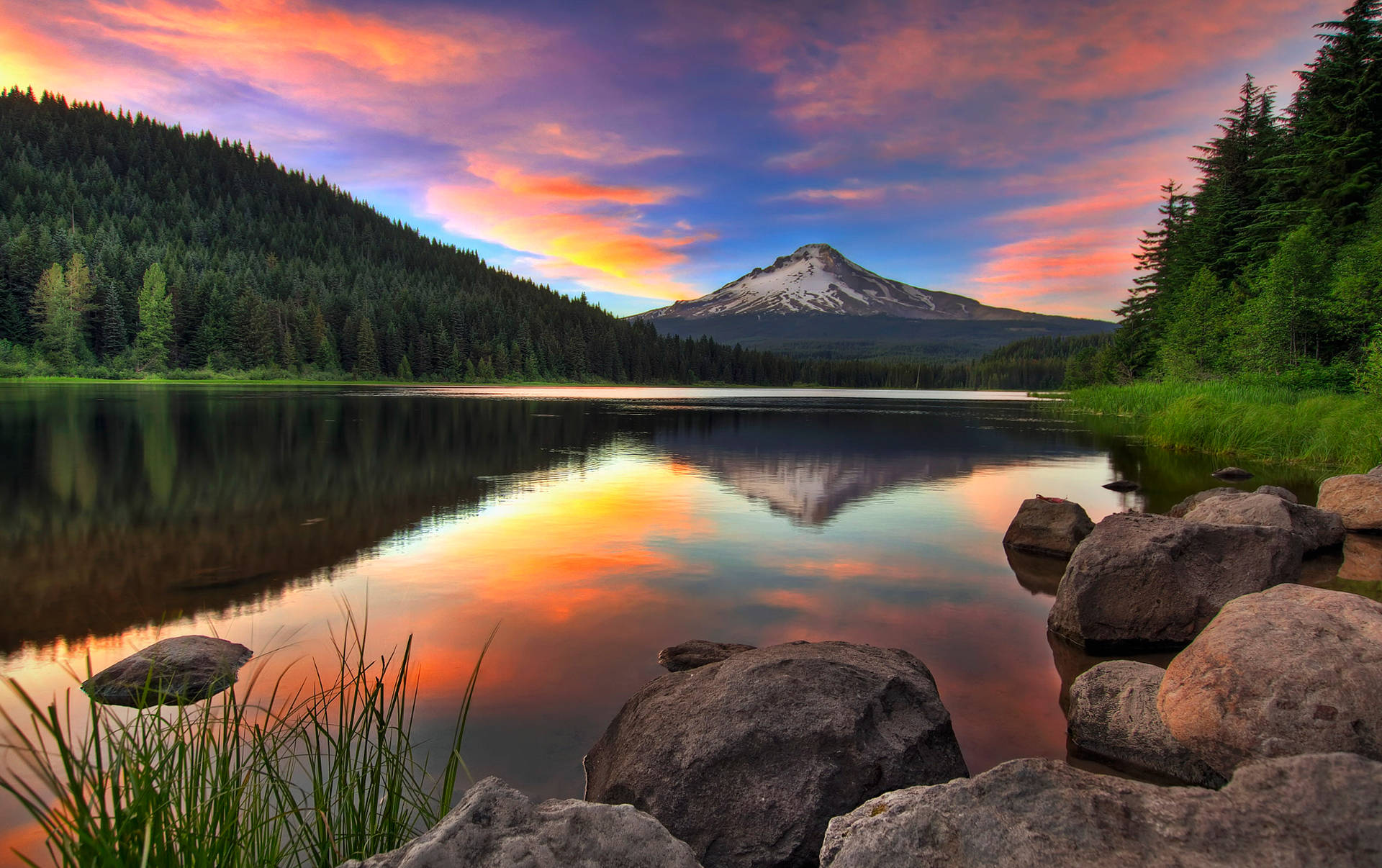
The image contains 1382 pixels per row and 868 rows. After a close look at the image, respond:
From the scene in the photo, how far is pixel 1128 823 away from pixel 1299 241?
42.3 m

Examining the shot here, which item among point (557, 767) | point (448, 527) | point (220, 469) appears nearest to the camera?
point (557, 767)

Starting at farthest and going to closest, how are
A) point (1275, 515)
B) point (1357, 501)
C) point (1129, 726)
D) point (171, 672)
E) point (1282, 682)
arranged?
point (1357, 501) < point (1275, 515) < point (171, 672) < point (1129, 726) < point (1282, 682)

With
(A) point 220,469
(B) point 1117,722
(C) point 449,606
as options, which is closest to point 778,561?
(C) point 449,606

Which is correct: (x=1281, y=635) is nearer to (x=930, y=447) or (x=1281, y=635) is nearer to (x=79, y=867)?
(x=79, y=867)

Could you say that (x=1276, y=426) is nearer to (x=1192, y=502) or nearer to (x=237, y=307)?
(x=1192, y=502)

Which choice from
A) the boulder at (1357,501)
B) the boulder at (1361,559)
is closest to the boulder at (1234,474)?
the boulder at (1357,501)

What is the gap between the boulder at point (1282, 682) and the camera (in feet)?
13.3

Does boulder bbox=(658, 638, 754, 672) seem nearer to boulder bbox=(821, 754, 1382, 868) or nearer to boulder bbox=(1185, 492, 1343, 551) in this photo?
boulder bbox=(821, 754, 1382, 868)

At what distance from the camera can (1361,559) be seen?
1120 cm

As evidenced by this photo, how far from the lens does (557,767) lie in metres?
5.17

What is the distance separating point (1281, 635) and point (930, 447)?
2673 cm

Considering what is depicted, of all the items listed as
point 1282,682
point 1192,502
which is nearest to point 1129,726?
point 1282,682

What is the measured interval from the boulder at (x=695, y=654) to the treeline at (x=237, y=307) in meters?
104

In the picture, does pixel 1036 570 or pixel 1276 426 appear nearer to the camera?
pixel 1036 570
